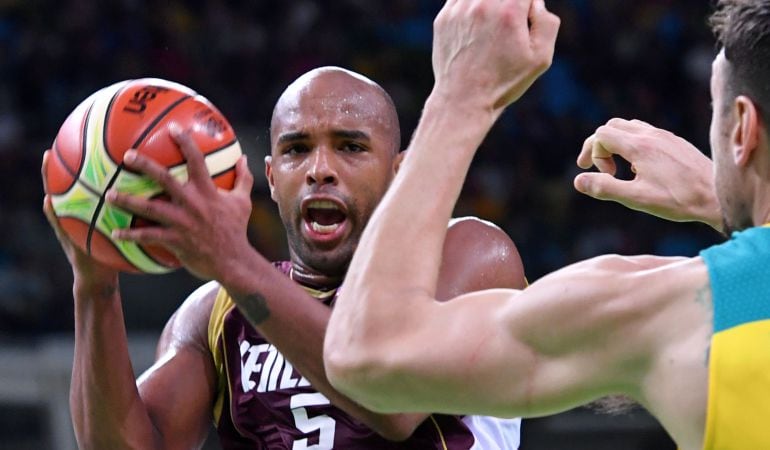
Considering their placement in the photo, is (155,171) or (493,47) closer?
(493,47)

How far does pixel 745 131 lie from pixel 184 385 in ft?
7.35

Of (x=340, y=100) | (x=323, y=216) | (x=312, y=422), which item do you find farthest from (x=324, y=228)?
(x=312, y=422)

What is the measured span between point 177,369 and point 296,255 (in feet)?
1.82

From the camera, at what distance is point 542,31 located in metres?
2.24

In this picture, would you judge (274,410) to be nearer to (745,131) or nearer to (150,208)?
(150,208)

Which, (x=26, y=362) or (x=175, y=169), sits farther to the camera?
(x=26, y=362)

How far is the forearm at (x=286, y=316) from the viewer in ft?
9.53

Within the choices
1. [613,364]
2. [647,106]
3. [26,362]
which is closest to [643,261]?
[613,364]

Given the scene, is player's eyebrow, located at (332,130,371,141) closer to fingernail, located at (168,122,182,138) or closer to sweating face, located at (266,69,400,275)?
sweating face, located at (266,69,400,275)

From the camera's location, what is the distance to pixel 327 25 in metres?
11.9

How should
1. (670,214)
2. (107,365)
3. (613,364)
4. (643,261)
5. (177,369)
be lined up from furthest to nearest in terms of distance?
(177,369) < (107,365) < (670,214) < (643,261) < (613,364)

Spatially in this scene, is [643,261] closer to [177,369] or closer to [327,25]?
[177,369]

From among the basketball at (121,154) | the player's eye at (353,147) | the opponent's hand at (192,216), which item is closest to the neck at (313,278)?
the player's eye at (353,147)

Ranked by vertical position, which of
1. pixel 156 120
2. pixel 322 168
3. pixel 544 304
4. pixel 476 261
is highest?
pixel 156 120
